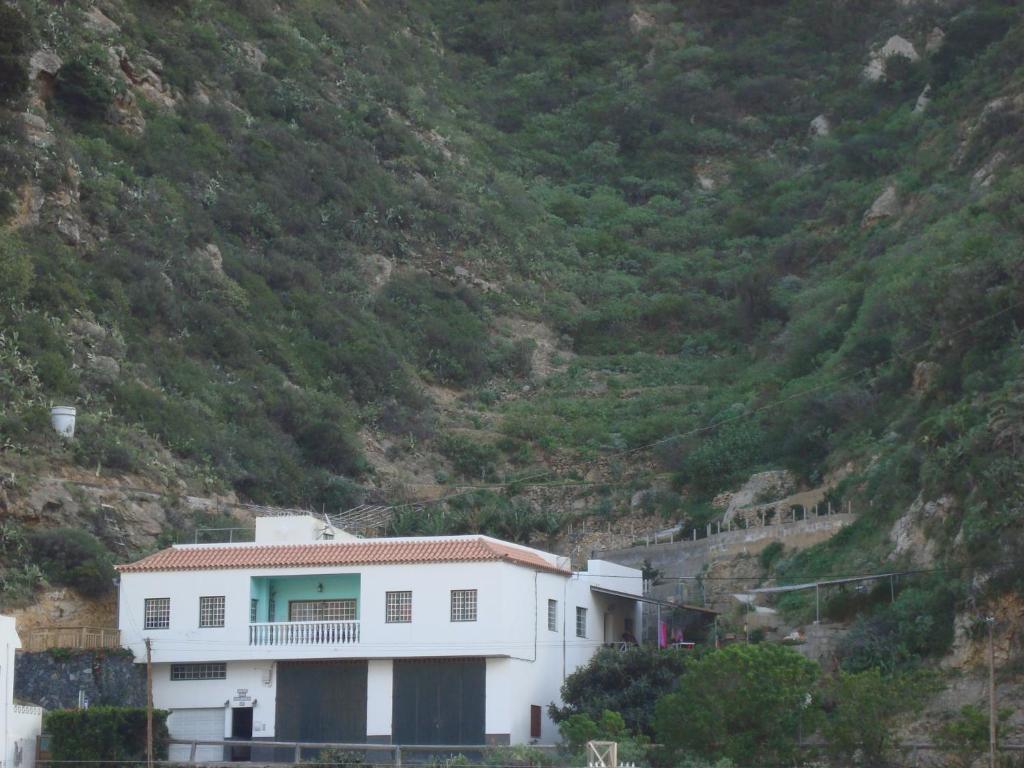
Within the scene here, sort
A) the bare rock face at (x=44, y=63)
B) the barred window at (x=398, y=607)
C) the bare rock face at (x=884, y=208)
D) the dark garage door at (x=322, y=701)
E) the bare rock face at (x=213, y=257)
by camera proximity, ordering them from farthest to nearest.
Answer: the bare rock face at (x=884, y=208) < the bare rock face at (x=213, y=257) < the bare rock face at (x=44, y=63) < the barred window at (x=398, y=607) < the dark garage door at (x=322, y=701)

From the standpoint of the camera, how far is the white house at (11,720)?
4138 cm

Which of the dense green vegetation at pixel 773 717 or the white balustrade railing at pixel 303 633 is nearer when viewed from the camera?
the dense green vegetation at pixel 773 717

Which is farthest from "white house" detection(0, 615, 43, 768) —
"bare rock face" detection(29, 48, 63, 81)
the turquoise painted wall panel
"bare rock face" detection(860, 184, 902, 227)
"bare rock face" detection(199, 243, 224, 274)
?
"bare rock face" detection(860, 184, 902, 227)

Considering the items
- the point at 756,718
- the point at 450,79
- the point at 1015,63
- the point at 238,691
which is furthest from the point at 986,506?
the point at 450,79

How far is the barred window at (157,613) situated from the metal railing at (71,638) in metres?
0.83

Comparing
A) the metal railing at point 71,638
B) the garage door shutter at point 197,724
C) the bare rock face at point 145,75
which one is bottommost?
the garage door shutter at point 197,724

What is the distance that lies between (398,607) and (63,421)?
43.0 feet

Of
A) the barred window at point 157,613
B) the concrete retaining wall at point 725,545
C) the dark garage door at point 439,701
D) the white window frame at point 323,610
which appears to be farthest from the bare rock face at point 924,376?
→ the barred window at point 157,613

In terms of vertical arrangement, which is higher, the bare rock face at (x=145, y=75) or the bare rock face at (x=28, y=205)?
the bare rock face at (x=145, y=75)

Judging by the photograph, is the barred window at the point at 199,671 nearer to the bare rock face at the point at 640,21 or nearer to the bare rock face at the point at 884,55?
the bare rock face at the point at 884,55

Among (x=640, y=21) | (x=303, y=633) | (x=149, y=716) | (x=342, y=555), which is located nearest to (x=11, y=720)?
(x=149, y=716)

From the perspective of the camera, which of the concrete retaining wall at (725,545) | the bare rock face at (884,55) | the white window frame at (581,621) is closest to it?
the white window frame at (581,621)

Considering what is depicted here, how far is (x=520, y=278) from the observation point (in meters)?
85.1

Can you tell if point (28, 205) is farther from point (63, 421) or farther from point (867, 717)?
point (867, 717)
